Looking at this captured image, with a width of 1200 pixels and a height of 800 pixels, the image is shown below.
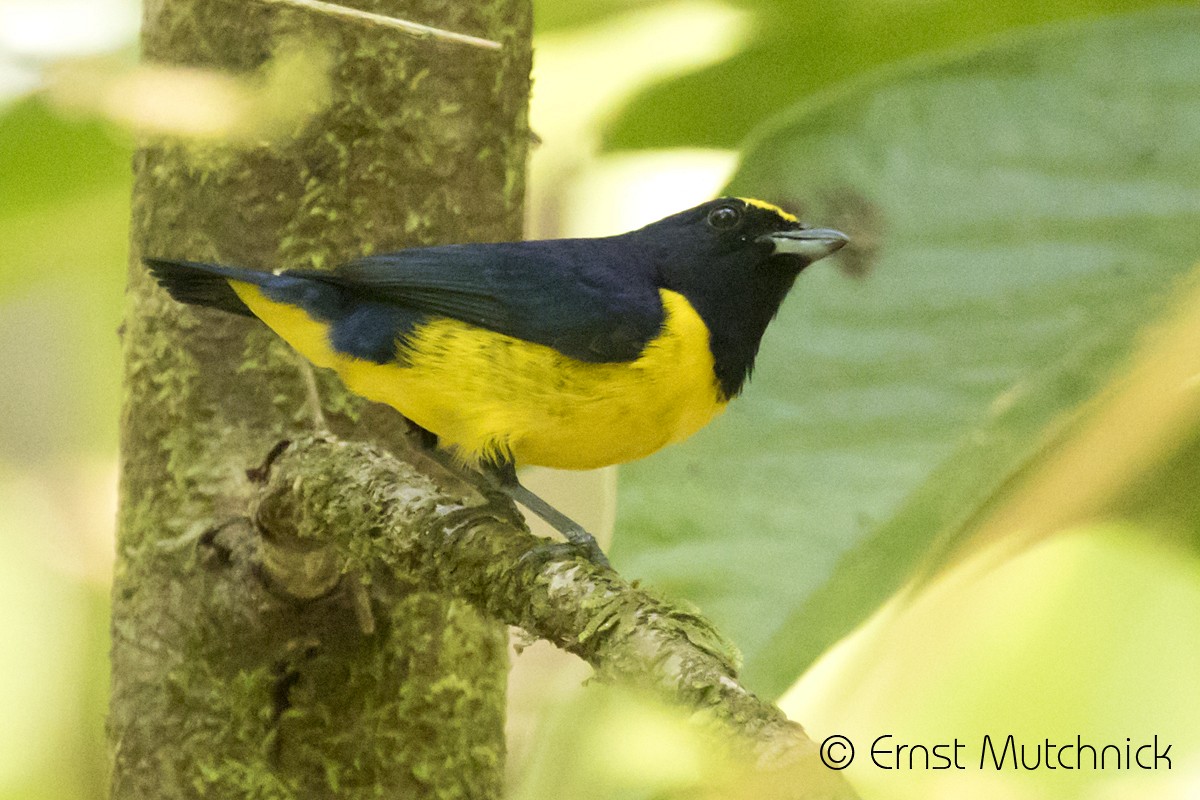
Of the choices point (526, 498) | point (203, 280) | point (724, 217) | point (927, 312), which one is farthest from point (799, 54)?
point (203, 280)

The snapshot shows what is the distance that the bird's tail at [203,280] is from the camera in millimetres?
1217

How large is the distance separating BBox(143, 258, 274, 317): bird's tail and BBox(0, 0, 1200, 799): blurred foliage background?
6.4 inches

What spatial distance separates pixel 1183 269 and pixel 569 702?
64 cm

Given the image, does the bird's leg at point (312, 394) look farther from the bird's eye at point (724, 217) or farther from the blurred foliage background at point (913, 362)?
the bird's eye at point (724, 217)

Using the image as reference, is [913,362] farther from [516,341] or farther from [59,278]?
[59,278]

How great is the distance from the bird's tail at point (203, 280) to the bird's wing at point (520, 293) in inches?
2.1

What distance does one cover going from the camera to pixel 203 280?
124cm

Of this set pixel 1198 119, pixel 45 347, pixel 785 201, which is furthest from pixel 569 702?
pixel 45 347

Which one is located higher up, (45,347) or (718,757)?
(45,347)

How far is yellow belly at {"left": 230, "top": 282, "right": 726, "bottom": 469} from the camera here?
126cm

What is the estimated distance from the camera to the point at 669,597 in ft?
3.27

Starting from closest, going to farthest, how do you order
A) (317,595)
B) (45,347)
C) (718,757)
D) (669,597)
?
(718,757) < (669,597) < (317,595) < (45,347)

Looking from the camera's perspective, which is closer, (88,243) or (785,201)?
(785,201)

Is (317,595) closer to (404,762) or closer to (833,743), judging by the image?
(404,762)
